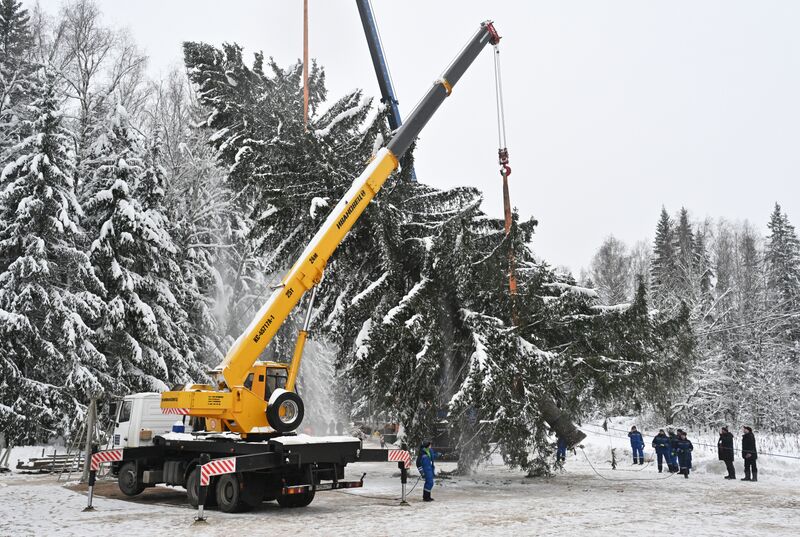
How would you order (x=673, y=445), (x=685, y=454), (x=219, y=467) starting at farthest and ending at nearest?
(x=673, y=445)
(x=685, y=454)
(x=219, y=467)

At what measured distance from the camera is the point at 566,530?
923 centimetres

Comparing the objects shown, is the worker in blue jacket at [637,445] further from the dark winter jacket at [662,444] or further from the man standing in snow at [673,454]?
the man standing in snow at [673,454]

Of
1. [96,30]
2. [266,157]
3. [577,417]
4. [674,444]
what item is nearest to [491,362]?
[577,417]

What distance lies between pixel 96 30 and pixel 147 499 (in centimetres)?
2250

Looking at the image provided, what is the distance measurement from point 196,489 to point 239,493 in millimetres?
1371

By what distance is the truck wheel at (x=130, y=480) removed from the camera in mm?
13633

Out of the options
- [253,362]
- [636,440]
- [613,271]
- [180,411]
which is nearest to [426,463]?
[253,362]

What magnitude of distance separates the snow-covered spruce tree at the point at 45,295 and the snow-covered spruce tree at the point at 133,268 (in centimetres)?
81

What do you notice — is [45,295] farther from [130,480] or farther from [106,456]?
[106,456]

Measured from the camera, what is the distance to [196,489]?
12.0m

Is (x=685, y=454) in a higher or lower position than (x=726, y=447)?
lower

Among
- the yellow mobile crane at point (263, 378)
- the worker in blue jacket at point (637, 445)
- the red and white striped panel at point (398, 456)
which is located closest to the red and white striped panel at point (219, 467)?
the yellow mobile crane at point (263, 378)

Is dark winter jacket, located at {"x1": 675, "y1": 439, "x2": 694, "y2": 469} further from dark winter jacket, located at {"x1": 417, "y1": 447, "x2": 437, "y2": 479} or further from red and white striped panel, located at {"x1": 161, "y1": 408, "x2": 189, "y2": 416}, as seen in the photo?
red and white striped panel, located at {"x1": 161, "y1": 408, "x2": 189, "y2": 416}

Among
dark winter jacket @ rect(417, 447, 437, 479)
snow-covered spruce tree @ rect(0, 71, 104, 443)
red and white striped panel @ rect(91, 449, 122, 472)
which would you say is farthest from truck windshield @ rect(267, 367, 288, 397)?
snow-covered spruce tree @ rect(0, 71, 104, 443)
